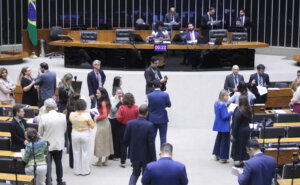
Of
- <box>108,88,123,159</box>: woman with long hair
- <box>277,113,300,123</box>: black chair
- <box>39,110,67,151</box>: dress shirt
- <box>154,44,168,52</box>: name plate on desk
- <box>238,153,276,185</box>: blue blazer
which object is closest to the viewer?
<box>238,153,276,185</box>: blue blazer

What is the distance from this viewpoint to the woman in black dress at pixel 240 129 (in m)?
9.47

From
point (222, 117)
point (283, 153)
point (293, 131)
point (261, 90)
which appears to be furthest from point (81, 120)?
point (261, 90)

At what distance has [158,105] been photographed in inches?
395

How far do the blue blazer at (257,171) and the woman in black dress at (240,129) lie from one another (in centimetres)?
279

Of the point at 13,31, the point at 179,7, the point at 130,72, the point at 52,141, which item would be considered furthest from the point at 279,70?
the point at 13,31

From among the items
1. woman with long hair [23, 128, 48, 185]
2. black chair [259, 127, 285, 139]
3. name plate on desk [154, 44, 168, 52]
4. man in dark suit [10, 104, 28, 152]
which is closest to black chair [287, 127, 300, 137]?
black chair [259, 127, 285, 139]

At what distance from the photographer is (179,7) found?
22312 mm

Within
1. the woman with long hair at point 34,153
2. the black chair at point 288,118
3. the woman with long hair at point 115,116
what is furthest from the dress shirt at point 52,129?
the black chair at point 288,118

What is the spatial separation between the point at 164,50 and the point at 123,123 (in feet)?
17.1

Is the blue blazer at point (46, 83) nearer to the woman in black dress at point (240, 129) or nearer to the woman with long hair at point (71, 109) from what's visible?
the woman with long hair at point (71, 109)

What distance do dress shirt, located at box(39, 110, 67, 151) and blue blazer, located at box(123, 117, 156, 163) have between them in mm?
1274

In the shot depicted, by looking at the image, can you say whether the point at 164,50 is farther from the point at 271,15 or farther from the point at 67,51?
the point at 271,15

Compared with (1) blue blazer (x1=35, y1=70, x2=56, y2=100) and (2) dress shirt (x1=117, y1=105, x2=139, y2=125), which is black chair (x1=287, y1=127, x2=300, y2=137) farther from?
(1) blue blazer (x1=35, y1=70, x2=56, y2=100)

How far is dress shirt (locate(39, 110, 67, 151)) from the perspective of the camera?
8.70 metres
